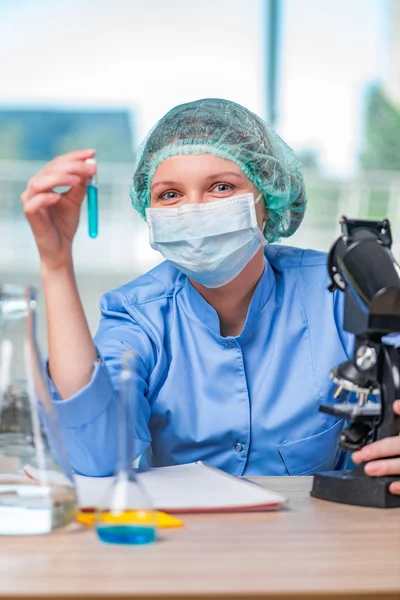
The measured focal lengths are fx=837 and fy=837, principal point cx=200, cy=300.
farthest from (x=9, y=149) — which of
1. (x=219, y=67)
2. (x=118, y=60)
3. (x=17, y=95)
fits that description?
(x=219, y=67)

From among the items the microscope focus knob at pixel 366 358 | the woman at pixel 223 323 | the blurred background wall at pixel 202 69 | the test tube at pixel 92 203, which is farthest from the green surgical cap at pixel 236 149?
the blurred background wall at pixel 202 69

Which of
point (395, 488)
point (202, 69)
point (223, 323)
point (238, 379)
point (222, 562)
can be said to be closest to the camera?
point (222, 562)

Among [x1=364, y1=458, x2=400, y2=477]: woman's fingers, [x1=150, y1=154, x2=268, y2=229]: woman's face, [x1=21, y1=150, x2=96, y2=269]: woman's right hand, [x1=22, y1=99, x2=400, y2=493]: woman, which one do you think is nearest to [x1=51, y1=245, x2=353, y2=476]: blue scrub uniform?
[x1=22, y1=99, x2=400, y2=493]: woman

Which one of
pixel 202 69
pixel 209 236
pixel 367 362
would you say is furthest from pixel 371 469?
pixel 202 69

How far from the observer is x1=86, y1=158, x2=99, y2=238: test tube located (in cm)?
112

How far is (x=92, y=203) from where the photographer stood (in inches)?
45.3

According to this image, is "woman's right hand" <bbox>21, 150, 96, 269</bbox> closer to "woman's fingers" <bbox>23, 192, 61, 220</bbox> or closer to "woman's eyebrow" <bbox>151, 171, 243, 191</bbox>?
"woman's fingers" <bbox>23, 192, 61, 220</bbox>

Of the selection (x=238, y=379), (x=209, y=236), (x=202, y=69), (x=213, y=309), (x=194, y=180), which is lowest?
(x=238, y=379)

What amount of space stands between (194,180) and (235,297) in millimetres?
258

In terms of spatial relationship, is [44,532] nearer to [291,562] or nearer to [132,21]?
[291,562]

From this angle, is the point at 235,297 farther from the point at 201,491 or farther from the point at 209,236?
the point at 201,491

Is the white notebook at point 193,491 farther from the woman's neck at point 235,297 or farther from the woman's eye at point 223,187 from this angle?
the woman's eye at point 223,187

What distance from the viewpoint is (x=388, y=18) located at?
5.58 m

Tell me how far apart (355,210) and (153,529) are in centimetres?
538
